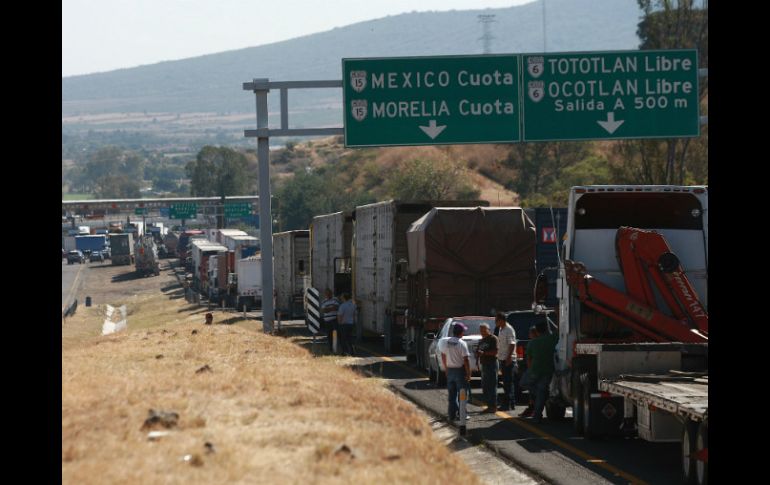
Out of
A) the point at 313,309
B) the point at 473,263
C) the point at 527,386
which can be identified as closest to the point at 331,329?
the point at 473,263

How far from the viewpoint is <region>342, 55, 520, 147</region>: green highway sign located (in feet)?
111

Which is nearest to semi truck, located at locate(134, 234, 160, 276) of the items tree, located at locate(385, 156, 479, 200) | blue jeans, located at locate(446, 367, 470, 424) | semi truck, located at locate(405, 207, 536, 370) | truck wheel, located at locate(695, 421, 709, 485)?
tree, located at locate(385, 156, 479, 200)

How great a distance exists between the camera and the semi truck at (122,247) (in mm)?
147375

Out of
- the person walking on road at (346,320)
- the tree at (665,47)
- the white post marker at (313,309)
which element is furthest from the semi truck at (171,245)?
the person walking on road at (346,320)

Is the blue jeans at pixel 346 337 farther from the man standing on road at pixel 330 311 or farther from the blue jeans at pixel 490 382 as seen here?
the blue jeans at pixel 490 382

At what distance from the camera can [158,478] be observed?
1116 centimetres

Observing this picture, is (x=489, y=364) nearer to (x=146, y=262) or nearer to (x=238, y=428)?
(x=238, y=428)

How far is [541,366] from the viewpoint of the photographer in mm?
20656

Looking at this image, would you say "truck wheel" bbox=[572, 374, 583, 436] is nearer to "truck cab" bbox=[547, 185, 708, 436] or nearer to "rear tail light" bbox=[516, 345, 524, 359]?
"truck cab" bbox=[547, 185, 708, 436]

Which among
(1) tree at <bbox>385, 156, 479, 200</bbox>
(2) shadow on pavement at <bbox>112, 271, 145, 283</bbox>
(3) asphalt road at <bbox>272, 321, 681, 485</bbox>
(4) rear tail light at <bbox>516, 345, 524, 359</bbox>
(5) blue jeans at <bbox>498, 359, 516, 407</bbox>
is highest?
(1) tree at <bbox>385, 156, 479, 200</bbox>

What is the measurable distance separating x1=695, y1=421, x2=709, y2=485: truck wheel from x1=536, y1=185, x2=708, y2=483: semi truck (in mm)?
2350

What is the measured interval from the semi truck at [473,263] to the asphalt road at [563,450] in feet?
18.1
